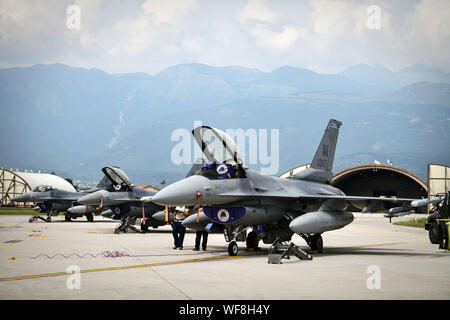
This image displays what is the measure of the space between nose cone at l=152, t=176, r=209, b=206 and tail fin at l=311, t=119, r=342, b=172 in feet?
19.6

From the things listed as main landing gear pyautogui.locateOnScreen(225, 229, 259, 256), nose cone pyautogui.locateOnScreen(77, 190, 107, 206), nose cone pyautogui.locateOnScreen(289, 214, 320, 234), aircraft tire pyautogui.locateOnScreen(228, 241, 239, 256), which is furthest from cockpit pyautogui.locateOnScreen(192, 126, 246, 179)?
nose cone pyautogui.locateOnScreen(77, 190, 107, 206)

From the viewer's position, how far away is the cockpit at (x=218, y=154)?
14016mm

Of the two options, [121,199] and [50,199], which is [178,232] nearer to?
[121,199]

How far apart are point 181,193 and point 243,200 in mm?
2290

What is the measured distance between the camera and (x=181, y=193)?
517 inches

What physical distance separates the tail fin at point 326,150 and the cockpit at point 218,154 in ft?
15.7

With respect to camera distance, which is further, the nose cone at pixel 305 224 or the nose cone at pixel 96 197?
the nose cone at pixel 96 197

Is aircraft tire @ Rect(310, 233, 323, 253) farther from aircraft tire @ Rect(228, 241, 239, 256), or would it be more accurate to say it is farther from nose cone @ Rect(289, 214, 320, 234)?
aircraft tire @ Rect(228, 241, 239, 256)

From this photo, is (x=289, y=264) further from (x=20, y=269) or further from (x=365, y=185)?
(x=365, y=185)

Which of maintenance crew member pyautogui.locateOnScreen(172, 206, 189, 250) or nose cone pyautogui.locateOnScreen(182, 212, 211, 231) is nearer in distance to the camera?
nose cone pyautogui.locateOnScreen(182, 212, 211, 231)

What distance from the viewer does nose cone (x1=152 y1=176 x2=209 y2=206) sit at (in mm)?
13000

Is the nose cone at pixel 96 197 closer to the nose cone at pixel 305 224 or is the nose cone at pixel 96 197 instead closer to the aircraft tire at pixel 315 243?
the aircraft tire at pixel 315 243

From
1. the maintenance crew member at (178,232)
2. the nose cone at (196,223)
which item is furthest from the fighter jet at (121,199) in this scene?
the nose cone at (196,223)
